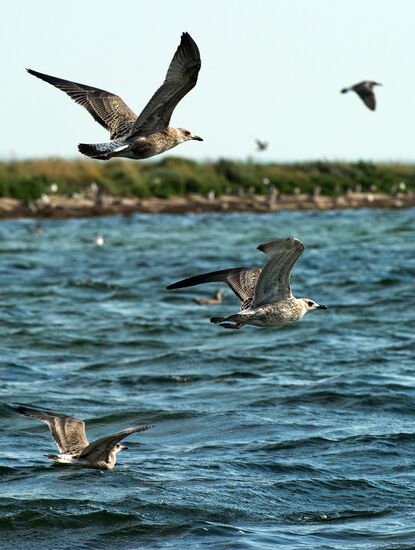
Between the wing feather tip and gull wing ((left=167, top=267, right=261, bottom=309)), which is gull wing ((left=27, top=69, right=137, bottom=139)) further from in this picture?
the wing feather tip

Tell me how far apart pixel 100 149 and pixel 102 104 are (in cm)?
196

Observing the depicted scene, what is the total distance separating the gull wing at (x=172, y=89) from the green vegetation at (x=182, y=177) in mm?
38125

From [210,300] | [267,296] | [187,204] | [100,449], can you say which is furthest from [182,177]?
[267,296]

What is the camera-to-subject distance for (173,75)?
9.70 metres

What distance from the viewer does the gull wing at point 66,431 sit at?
34.7 ft

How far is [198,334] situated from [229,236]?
1887cm

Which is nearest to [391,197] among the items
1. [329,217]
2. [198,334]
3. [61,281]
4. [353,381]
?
[329,217]

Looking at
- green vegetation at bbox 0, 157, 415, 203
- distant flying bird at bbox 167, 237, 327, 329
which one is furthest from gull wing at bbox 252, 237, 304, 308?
green vegetation at bbox 0, 157, 415, 203

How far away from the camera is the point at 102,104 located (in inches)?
449

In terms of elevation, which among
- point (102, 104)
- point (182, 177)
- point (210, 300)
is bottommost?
point (210, 300)

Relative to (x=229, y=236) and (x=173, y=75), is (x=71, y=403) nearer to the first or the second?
(x=173, y=75)

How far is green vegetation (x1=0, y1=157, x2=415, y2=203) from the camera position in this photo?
51.9m

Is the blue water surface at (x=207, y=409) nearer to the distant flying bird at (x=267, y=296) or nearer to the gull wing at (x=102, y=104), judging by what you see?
the distant flying bird at (x=267, y=296)

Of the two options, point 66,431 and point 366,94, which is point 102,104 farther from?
point 366,94
